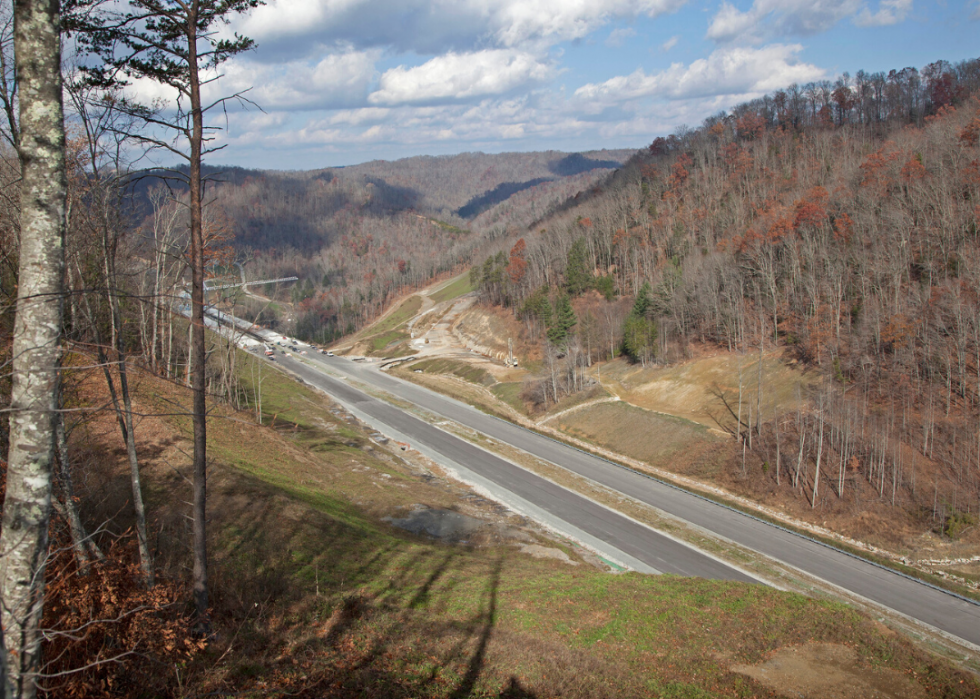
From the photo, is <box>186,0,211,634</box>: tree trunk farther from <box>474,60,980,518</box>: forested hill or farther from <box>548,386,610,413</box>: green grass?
<box>548,386,610,413</box>: green grass

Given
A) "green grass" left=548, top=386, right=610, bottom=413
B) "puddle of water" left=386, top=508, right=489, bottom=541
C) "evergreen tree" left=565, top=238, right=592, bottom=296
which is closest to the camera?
"puddle of water" left=386, top=508, right=489, bottom=541

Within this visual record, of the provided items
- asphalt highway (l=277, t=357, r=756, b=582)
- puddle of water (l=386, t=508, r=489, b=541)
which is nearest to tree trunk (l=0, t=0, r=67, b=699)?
puddle of water (l=386, t=508, r=489, b=541)

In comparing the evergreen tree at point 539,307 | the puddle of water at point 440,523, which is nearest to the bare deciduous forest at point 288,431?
the puddle of water at point 440,523

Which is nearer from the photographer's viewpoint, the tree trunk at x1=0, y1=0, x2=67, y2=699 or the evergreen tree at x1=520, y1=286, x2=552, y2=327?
the tree trunk at x1=0, y1=0, x2=67, y2=699

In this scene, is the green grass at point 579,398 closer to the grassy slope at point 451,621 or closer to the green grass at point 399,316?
the grassy slope at point 451,621

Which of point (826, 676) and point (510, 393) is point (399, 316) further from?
point (826, 676)

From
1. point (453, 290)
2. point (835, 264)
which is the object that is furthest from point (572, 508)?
point (453, 290)

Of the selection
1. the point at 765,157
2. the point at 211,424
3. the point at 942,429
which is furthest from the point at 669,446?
the point at 765,157
